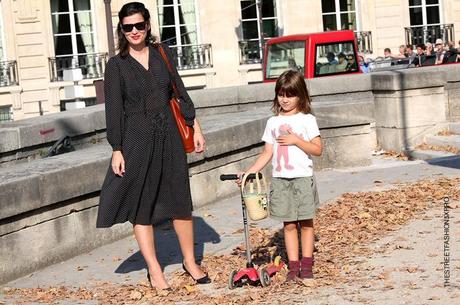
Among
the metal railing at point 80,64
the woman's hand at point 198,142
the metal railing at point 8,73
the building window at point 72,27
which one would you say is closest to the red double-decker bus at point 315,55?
the metal railing at point 80,64

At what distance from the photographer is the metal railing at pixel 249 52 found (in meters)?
39.6

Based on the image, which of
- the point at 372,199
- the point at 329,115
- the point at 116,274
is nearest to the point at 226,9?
the point at 329,115

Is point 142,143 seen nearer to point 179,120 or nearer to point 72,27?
point 179,120

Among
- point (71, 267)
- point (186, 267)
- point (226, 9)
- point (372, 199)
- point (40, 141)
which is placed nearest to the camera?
point (186, 267)

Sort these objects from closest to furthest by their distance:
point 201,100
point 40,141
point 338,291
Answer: point 338,291, point 40,141, point 201,100

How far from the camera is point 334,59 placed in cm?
2678

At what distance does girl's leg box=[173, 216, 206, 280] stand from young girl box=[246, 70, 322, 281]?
2.21 ft

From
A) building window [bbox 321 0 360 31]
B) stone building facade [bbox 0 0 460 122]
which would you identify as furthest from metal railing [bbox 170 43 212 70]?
building window [bbox 321 0 360 31]

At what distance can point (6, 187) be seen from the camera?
9.37 m

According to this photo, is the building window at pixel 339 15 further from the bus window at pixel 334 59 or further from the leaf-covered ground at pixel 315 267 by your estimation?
the leaf-covered ground at pixel 315 267

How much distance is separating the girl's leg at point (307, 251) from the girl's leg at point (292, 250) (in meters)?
0.04

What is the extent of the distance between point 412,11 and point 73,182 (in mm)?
32711

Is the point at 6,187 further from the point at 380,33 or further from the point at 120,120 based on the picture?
the point at 380,33

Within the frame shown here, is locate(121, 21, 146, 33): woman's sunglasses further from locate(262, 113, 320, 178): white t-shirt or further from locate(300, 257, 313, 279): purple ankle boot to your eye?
locate(300, 257, 313, 279): purple ankle boot
